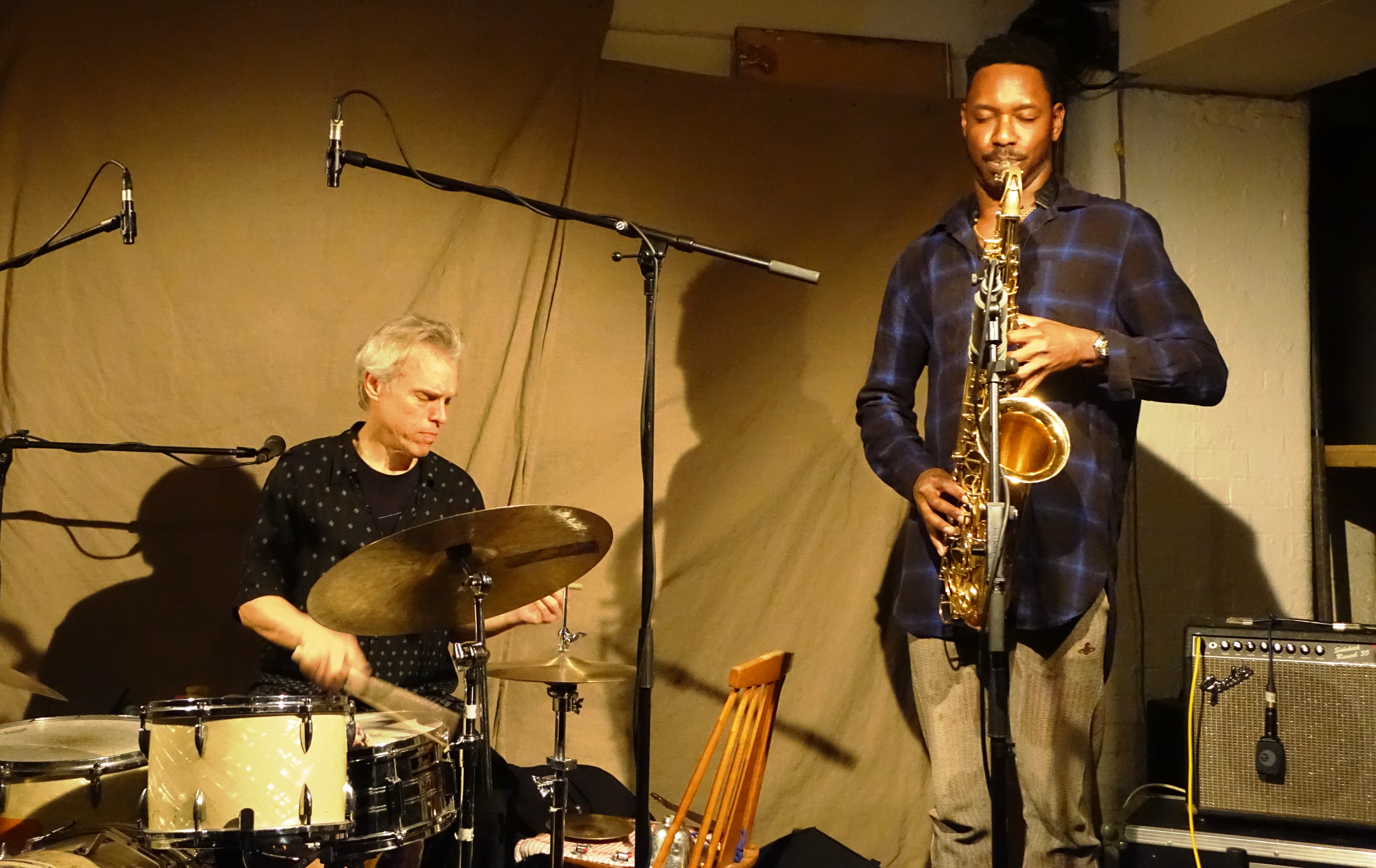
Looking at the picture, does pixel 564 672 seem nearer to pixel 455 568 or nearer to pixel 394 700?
pixel 394 700

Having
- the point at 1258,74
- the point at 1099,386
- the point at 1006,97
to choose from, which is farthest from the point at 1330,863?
the point at 1258,74

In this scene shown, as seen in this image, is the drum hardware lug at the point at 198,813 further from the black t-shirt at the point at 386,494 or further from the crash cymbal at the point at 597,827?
the crash cymbal at the point at 597,827

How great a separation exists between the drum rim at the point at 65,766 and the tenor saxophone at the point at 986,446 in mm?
1603

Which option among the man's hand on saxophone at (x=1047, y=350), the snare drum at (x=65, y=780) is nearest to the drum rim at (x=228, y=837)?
the snare drum at (x=65, y=780)

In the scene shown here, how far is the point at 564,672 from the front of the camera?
113 inches

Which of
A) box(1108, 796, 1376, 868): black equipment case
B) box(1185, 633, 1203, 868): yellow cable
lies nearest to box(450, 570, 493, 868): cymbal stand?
box(1108, 796, 1376, 868): black equipment case

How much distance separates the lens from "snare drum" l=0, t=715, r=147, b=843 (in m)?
2.32

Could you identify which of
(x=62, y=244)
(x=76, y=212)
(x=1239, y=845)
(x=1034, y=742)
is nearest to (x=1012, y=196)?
(x=1034, y=742)

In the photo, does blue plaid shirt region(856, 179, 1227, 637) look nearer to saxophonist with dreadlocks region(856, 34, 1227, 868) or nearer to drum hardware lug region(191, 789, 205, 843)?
saxophonist with dreadlocks region(856, 34, 1227, 868)

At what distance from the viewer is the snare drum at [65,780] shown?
2318 mm

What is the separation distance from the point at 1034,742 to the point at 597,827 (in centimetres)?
125

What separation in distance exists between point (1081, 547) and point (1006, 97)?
99cm

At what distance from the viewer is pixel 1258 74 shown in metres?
3.75

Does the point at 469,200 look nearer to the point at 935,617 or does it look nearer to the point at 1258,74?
the point at 935,617
